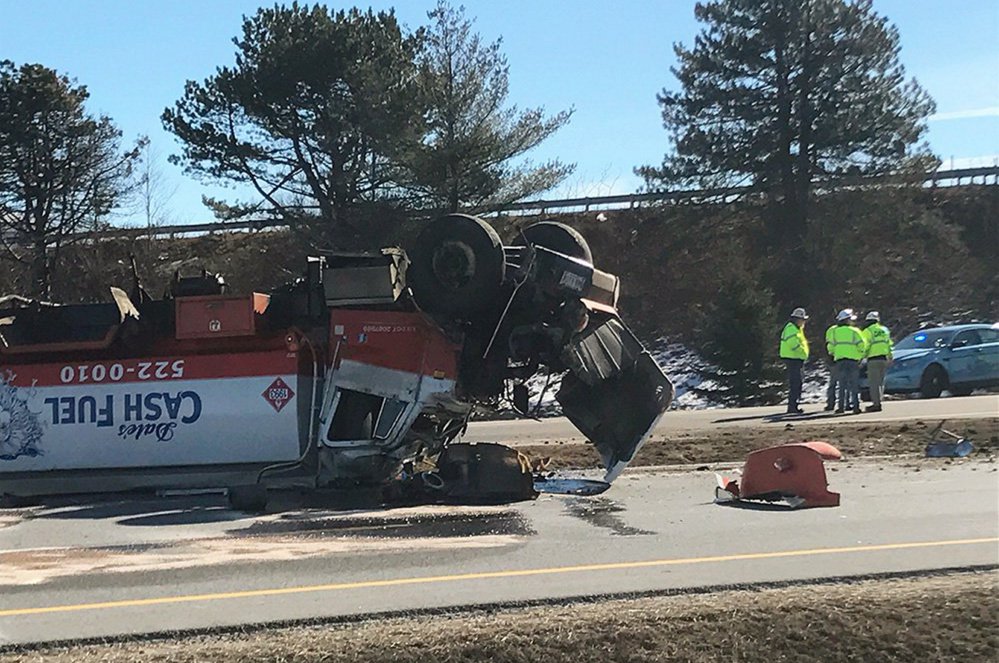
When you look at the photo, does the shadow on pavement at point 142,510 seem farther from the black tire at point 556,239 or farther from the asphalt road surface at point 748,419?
the asphalt road surface at point 748,419

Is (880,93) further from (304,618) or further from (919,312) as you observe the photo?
(304,618)

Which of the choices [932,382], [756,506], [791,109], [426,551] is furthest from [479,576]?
[791,109]

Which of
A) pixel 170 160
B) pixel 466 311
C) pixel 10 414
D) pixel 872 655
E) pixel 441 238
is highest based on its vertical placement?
pixel 170 160

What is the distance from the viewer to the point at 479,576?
21.4 feet

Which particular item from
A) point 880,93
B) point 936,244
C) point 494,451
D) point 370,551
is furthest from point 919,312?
point 370,551

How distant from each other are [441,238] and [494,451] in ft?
5.94

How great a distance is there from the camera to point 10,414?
32.9 ft

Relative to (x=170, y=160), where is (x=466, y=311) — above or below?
below

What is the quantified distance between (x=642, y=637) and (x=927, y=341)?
1921 centimetres

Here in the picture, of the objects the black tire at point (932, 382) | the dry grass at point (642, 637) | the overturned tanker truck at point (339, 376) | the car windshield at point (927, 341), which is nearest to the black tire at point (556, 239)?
the overturned tanker truck at point (339, 376)

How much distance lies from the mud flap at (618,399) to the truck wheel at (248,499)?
8.42 ft

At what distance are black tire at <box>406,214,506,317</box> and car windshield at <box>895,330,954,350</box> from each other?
51.5ft

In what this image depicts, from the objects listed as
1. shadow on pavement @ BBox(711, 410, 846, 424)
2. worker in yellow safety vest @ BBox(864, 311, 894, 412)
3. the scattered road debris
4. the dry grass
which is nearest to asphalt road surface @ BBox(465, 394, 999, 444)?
shadow on pavement @ BBox(711, 410, 846, 424)

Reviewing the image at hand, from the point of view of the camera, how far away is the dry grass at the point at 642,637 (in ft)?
16.8
